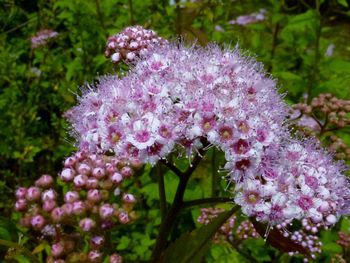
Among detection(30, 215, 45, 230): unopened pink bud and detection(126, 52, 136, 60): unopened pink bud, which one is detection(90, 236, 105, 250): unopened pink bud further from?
detection(126, 52, 136, 60): unopened pink bud

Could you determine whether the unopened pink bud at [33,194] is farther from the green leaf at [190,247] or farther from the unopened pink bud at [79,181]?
the green leaf at [190,247]

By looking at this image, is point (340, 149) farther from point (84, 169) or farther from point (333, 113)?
point (84, 169)

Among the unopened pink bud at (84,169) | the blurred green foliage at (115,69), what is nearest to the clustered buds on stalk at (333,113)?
the blurred green foliage at (115,69)

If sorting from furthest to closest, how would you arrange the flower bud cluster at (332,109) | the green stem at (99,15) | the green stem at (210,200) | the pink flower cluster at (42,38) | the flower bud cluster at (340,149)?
the pink flower cluster at (42,38) < the green stem at (99,15) < the flower bud cluster at (332,109) < the flower bud cluster at (340,149) < the green stem at (210,200)

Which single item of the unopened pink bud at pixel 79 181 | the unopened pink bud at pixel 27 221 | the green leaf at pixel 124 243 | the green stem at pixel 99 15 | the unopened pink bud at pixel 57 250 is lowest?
the green leaf at pixel 124 243

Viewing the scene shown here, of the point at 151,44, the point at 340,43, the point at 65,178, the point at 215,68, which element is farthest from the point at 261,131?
the point at 340,43

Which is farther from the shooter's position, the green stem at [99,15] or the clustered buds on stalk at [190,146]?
the green stem at [99,15]
